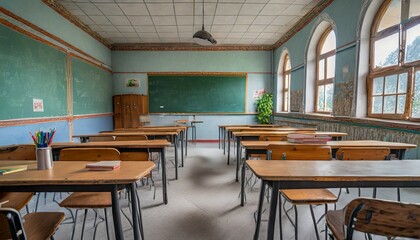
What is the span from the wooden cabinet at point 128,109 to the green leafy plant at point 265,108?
13.0ft

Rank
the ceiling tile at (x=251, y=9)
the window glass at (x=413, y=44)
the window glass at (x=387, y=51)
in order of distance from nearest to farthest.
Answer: the window glass at (x=413, y=44) → the window glass at (x=387, y=51) → the ceiling tile at (x=251, y=9)

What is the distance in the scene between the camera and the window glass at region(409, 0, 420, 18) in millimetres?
2637

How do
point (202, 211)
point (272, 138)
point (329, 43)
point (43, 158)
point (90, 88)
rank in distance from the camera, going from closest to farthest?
point (43, 158), point (202, 211), point (272, 138), point (329, 43), point (90, 88)

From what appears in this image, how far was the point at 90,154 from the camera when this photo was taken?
1674 mm

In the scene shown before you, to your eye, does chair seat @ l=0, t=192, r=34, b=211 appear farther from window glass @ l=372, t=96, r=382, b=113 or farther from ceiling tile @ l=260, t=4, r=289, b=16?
ceiling tile @ l=260, t=4, r=289, b=16

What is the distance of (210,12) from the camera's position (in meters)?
4.82

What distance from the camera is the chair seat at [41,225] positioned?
3.59 feet

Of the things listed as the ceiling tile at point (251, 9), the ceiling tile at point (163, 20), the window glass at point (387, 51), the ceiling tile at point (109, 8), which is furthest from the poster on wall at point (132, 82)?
the window glass at point (387, 51)

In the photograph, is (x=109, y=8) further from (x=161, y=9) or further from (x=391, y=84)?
(x=391, y=84)

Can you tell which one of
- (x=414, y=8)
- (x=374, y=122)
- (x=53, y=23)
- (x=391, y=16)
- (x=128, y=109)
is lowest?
(x=374, y=122)

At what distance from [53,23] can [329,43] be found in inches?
231

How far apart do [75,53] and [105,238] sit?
15.3ft

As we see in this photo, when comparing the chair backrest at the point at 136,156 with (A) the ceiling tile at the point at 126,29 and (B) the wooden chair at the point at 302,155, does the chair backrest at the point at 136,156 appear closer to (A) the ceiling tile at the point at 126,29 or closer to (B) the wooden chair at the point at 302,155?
(B) the wooden chair at the point at 302,155

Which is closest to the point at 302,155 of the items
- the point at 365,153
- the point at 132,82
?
the point at 365,153
